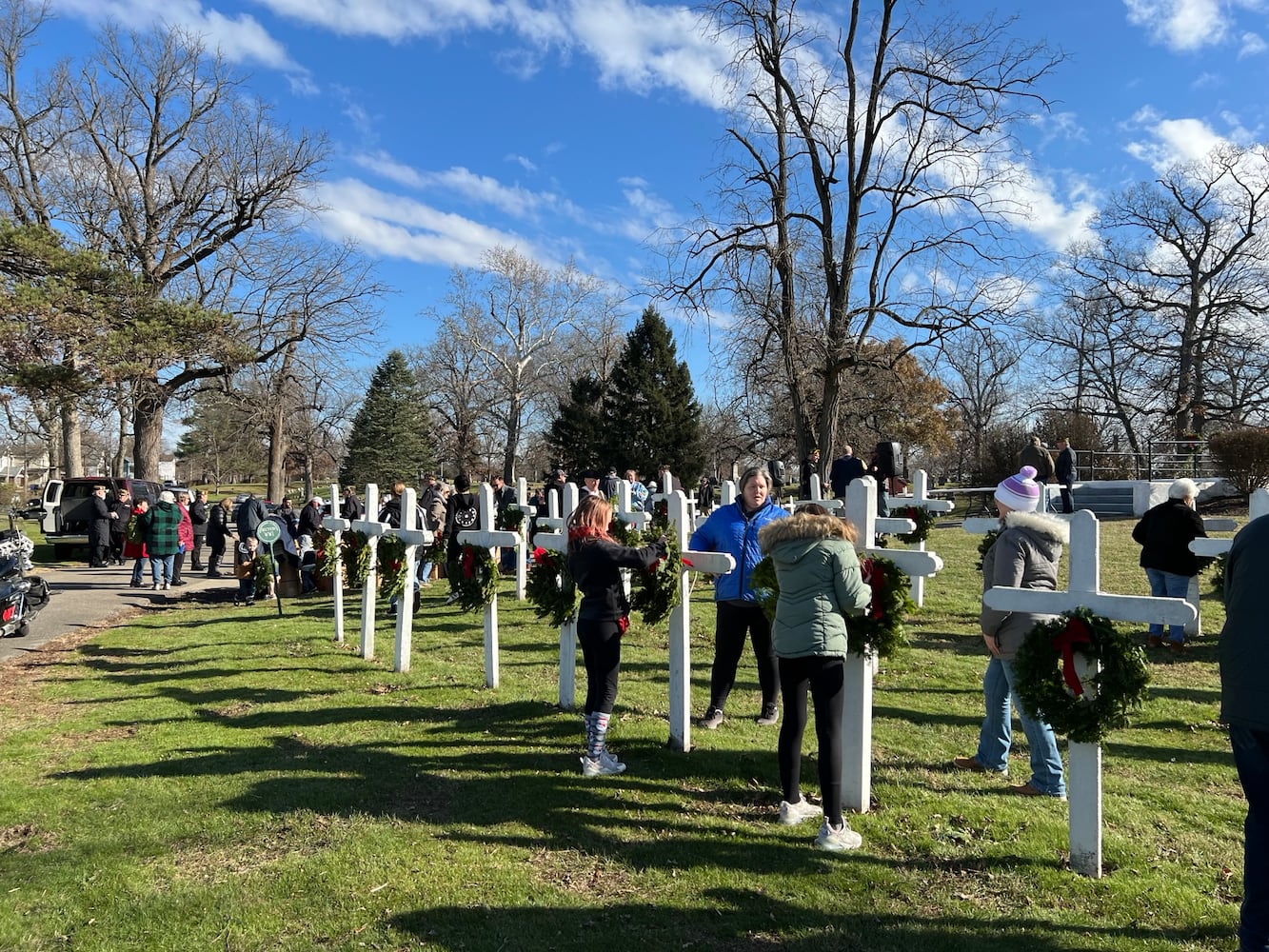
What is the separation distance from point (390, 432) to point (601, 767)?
54.6 meters

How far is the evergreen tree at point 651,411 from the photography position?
4509 cm

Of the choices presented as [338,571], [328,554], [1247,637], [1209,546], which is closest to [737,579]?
[1247,637]

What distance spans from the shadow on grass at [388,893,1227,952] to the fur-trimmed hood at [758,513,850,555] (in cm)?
177

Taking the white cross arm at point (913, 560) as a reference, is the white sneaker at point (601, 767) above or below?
below

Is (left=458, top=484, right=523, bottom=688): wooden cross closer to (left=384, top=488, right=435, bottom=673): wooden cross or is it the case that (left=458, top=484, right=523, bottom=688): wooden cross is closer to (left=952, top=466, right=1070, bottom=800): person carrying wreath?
(left=384, top=488, right=435, bottom=673): wooden cross

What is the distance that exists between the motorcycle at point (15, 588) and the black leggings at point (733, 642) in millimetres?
8487

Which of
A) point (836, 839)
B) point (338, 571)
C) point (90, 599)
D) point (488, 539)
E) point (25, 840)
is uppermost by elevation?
point (488, 539)

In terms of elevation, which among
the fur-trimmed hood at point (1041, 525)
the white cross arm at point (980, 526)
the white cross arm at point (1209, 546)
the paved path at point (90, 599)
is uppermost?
the white cross arm at point (980, 526)

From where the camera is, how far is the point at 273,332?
29.5 metres

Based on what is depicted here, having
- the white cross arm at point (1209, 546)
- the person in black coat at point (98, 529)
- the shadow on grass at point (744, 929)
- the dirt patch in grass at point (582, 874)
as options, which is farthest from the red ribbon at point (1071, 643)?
the person in black coat at point (98, 529)

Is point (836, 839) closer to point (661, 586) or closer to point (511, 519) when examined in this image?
point (661, 586)

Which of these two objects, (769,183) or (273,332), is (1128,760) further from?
(273,332)

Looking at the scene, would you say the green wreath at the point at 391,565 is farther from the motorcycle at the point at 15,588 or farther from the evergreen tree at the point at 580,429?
the evergreen tree at the point at 580,429

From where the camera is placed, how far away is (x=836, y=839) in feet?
13.7
